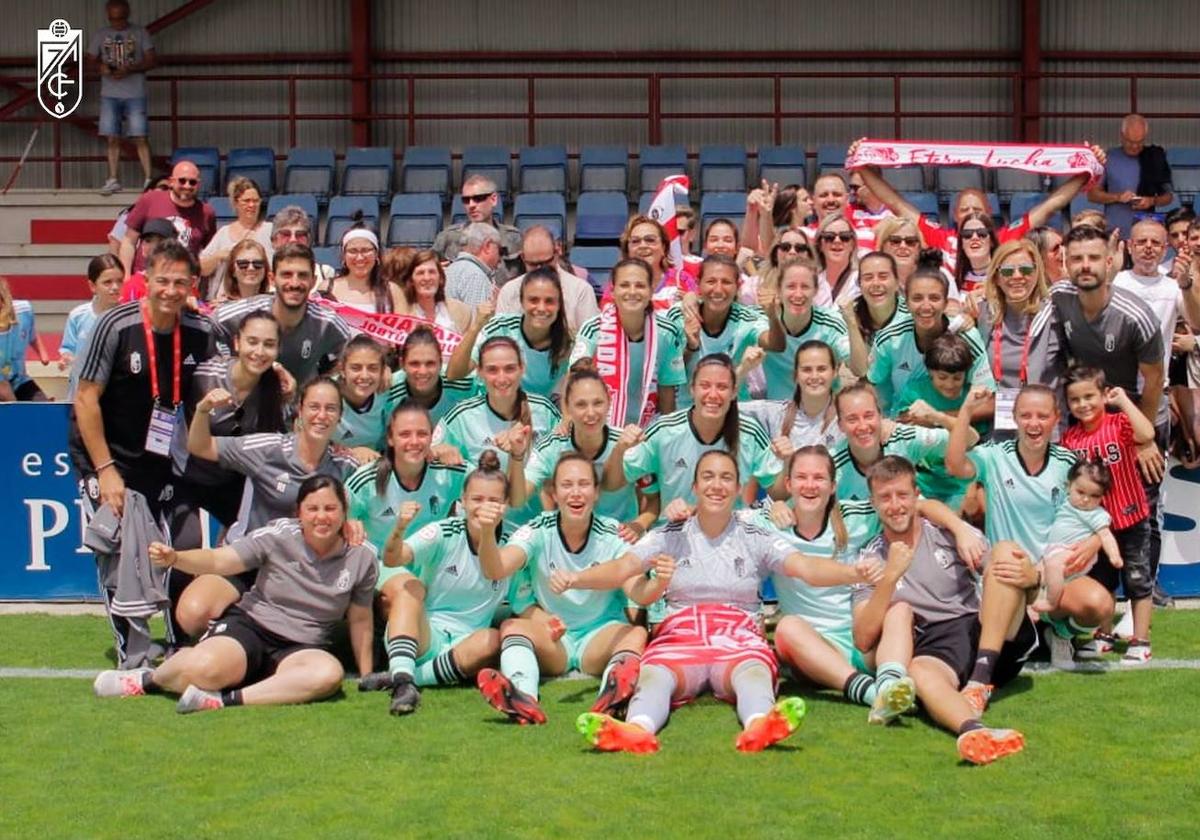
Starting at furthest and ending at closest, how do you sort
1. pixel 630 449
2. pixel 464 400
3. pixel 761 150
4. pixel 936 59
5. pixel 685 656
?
pixel 936 59 → pixel 761 150 → pixel 464 400 → pixel 630 449 → pixel 685 656

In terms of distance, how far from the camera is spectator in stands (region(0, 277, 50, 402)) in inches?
419

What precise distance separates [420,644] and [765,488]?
1.77m

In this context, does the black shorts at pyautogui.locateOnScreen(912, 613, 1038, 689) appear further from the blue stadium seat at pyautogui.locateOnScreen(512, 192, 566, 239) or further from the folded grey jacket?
the blue stadium seat at pyautogui.locateOnScreen(512, 192, 566, 239)

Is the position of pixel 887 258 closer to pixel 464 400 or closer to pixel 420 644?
pixel 464 400

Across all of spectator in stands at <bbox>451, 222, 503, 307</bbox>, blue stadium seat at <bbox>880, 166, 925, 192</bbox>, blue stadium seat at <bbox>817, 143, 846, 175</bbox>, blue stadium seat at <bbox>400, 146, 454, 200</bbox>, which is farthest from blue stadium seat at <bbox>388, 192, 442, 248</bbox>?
spectator in stands at <bbox>451, 222, 503, 307</bbox>

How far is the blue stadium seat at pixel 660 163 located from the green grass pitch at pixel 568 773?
34.5 ft

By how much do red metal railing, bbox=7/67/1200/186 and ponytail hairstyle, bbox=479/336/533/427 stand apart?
10.3 meters

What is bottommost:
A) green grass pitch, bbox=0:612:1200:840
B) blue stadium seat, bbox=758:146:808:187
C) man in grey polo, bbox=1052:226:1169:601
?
green grass pitch, bbox=0:612:1200:840

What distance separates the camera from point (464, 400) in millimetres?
8359

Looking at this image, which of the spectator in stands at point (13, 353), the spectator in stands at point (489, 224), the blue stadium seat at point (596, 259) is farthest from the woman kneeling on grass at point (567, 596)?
the blue stadium seat at point (596, 259)

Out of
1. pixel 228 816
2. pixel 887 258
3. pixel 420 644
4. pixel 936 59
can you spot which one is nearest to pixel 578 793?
pixel 228 816

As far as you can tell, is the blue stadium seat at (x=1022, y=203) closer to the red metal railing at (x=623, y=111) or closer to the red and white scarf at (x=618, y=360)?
the red metal railing at (x=623, y=111)

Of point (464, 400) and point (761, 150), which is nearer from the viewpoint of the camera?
point (464, 400)

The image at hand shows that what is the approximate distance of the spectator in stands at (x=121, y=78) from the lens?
56.9 ft
